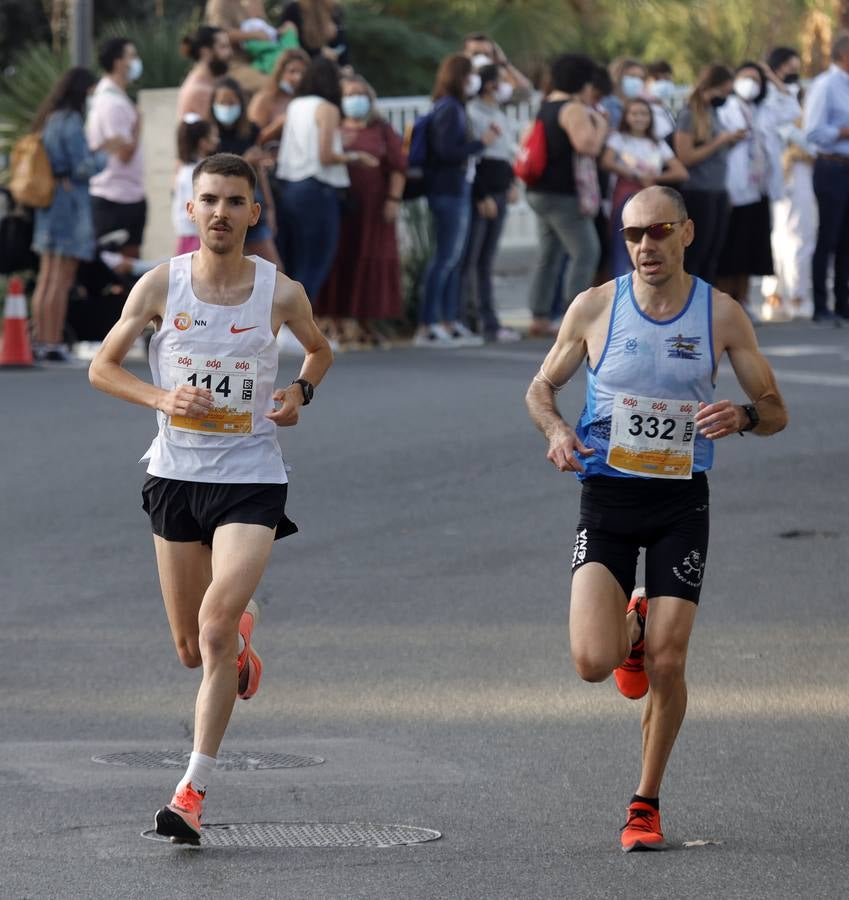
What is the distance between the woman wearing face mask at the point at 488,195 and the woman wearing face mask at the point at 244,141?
201 centimetres

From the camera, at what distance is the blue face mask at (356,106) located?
16.8 metres

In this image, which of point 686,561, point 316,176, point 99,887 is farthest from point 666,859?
point 316,176

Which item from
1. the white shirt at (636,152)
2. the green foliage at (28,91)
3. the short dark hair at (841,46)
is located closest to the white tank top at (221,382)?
the white shirt at (636,152)

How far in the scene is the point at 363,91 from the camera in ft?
54.9

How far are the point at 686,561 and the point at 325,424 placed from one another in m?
7.75

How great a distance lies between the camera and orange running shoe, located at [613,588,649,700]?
20.2ft

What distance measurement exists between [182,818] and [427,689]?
2.06m

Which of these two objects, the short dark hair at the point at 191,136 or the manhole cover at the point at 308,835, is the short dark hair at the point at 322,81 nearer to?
the short dark hair at the point at 191,136

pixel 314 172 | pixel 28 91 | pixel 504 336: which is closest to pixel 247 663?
pixel 314 172

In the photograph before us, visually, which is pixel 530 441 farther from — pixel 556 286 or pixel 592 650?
pixel 592 650

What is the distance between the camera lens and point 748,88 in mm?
19391

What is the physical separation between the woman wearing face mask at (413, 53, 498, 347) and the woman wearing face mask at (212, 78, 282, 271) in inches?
58.6

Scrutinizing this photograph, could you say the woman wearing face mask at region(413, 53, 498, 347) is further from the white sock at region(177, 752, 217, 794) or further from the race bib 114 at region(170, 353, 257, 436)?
the white sock at region(177, 752, 217, 794)

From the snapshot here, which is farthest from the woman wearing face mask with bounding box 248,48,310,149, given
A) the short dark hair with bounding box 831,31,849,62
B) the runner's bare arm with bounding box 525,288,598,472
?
the runner's bare arm with bounding box 525,288,598,472
